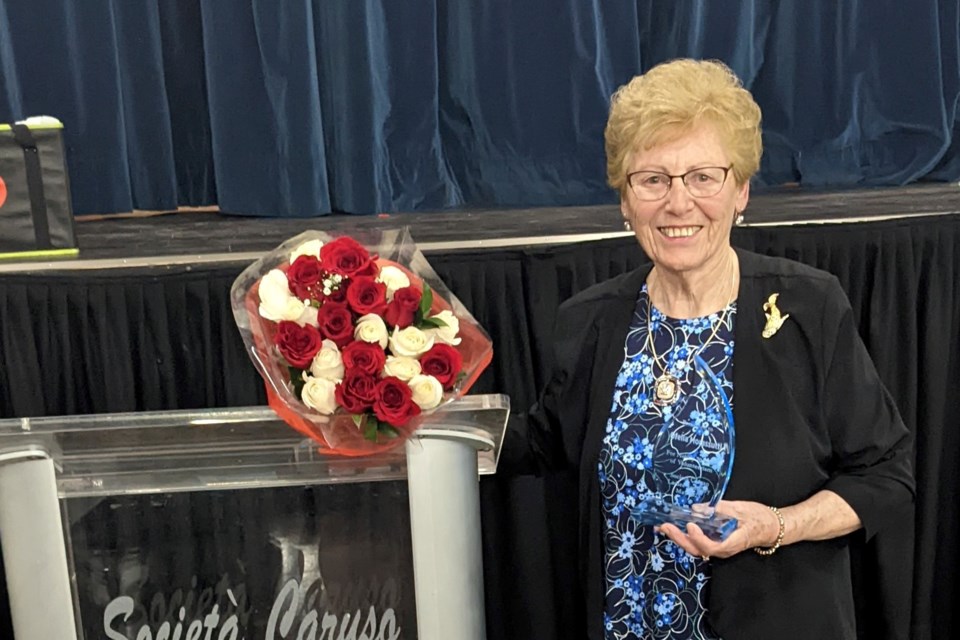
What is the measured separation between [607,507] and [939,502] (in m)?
1.29

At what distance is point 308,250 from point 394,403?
253 mm

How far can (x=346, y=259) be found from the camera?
1.17 meters

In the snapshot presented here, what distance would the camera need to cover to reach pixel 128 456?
107 cm

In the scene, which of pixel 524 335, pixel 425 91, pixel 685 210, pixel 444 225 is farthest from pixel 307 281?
pixel 425 91

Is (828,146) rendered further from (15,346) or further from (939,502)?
(15,346)

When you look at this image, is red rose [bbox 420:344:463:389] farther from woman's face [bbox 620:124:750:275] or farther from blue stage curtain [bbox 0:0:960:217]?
blue stage curtain [bbox 0:0:960:217]

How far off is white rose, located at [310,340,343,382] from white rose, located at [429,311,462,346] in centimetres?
13

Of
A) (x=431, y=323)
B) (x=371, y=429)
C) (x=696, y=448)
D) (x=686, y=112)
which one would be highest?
(x=686, y=112)

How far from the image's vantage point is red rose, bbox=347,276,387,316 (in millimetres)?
1145

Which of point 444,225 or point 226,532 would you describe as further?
point 444,225

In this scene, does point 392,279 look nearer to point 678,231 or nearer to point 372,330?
point 372,330

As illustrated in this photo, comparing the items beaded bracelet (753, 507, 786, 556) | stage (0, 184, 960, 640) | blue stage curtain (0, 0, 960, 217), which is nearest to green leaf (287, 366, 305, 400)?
A: beaded bracelet (753, 507, 786, 556)

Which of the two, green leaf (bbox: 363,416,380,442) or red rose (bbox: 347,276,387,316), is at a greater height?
red rose (bbox: 347,276,387,316)

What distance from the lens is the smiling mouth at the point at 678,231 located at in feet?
4.42
